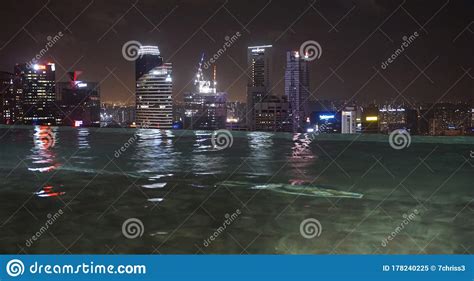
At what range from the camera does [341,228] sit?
4.61 m

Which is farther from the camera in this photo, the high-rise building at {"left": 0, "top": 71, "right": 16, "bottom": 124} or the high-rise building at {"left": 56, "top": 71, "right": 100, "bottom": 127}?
the high-rise building at {"left": 0, "top": 71, "right": 16, "bottom": 124}

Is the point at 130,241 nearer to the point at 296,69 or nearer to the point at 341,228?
the point at 341,228

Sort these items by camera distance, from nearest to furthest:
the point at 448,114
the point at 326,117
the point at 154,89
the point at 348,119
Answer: the point at 448,114 → the point at 348,119 → the point at 326,117 → the point at 154,89

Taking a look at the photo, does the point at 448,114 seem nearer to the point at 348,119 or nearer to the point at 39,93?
the point at 348,119

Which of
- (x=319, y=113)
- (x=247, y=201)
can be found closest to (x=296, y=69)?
(x=319, y=113)

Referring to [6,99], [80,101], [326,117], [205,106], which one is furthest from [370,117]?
[6,99]

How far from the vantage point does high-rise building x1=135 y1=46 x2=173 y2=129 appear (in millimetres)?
60250

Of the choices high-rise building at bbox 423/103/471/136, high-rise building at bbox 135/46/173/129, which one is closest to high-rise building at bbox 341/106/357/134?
high-rise building at bbox 423/103/471/136

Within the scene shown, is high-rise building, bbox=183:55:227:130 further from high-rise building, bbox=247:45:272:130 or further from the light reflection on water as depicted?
the light reflection on water

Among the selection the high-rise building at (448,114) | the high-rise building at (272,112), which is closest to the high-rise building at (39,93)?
the high-rise building at (272,112)

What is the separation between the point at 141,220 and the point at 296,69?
79564 millimetres

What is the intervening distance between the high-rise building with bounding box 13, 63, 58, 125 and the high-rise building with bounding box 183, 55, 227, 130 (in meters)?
17.9

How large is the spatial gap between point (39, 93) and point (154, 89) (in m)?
15.7

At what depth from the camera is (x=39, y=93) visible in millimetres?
64938
